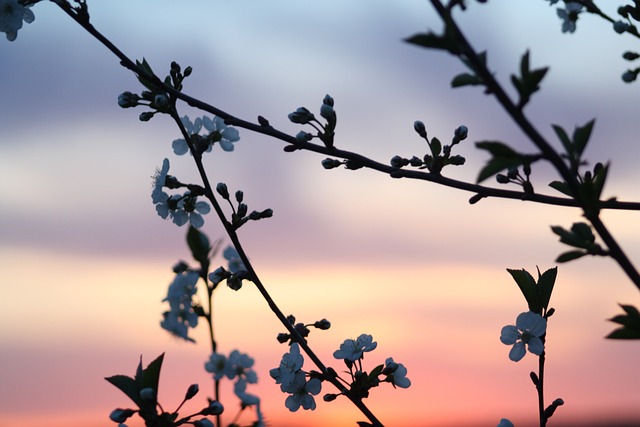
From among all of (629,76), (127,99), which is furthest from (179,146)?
(629,76)

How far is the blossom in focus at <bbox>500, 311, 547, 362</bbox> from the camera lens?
107 inches

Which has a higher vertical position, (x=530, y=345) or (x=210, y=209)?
(x=210, y=209)

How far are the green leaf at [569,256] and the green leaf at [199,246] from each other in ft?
7.20

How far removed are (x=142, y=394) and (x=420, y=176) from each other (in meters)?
1.19

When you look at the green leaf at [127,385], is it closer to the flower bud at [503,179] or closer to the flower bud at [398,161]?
the flower bud at [398,161]

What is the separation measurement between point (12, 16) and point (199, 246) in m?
1.41

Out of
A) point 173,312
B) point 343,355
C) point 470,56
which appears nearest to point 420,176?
point 343,355

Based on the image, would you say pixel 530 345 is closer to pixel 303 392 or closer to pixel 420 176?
pixel 420 176

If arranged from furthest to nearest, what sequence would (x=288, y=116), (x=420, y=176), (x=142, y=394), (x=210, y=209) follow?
(x=210, y=209) < (x=288, y=116) < (x=420, y=176) < (x=142, y=394)

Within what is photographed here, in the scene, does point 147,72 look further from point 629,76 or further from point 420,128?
point 629,76

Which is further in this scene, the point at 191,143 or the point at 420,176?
the point at 191,143

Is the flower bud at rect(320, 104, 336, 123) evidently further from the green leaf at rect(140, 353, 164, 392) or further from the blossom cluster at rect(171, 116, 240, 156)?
the green leaf at rect(140, 353, 164, 392)

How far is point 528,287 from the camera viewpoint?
8.91 ft

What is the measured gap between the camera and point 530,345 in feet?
9.11
